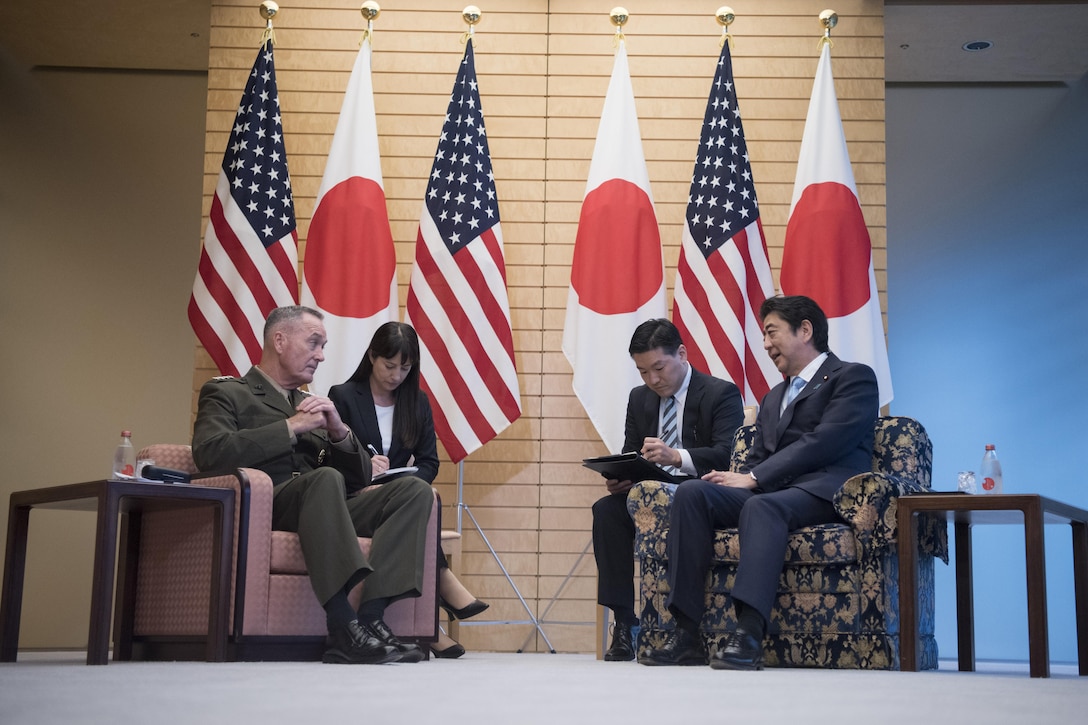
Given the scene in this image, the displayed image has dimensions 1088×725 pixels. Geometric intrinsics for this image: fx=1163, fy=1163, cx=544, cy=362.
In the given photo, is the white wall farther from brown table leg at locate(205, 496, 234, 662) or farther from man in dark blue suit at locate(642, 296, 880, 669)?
brown table leg at locate(205, 496, 234, 662)

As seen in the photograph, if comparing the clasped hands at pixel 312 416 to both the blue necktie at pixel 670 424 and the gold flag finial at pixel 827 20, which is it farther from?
the gold flag finial at pixel 827 20

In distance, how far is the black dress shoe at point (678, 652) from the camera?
3.46 metres

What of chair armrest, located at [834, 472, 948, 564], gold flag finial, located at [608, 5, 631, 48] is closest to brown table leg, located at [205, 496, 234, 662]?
chair armrest, located at [834, 472, 948, 564]

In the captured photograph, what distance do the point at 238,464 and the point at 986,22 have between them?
441 centimetres

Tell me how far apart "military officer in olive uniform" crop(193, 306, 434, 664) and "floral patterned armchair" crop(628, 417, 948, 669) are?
0.76m

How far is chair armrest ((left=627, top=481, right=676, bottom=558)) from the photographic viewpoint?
145 inches

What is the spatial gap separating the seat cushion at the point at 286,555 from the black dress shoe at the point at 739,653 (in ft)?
3.59

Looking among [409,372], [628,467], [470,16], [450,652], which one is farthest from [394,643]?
[470,16]

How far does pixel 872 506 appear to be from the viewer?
3.51 meters

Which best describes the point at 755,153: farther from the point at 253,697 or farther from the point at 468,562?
the point at 253,697

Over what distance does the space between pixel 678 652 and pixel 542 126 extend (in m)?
Answer: 3.09

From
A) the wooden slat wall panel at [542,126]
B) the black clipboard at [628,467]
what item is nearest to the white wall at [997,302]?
the wooden slat wall panel at [542,126]

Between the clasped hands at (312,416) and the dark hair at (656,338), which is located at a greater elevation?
the dark hair at (656,338)

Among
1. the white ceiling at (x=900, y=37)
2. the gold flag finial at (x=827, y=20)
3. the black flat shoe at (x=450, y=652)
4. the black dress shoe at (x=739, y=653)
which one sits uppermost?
the white ceiling at (x=900, y=37)
